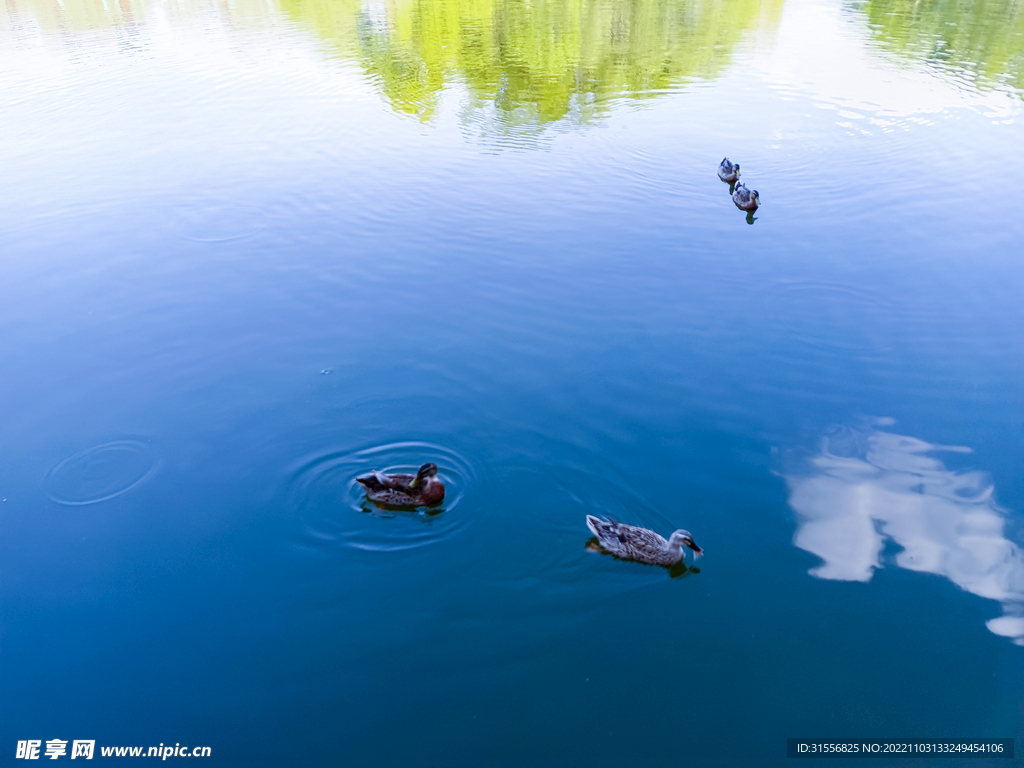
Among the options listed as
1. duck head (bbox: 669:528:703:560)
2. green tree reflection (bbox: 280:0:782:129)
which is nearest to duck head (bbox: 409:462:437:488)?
duck head (bbox: 669:528:703:560)

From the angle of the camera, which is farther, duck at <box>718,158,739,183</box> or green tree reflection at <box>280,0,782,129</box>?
green tree reflection at <box>280,0,782,129</box>

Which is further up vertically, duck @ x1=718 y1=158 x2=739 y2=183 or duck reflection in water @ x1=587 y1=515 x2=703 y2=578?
duck @ x1=718 y1=158 x2=739 y2=183

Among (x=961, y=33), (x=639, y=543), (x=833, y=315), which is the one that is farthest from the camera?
(x=961, y=33)

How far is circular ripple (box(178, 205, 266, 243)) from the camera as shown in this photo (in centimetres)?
1413

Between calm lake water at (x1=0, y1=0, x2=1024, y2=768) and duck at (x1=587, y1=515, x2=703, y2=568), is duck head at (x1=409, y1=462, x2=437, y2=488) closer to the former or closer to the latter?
calm lake water at (x1=0, y1=0, x2=1024, y2=768)

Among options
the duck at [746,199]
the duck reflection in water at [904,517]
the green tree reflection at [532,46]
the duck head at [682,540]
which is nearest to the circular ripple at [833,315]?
the duck reflection in water at [904,517]

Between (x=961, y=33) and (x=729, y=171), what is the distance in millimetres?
22202

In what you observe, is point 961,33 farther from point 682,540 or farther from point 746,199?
point 682,540

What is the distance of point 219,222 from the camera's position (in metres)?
14.6

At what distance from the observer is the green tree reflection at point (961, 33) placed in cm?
2434

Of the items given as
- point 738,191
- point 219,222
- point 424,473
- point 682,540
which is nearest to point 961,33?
point 738,191

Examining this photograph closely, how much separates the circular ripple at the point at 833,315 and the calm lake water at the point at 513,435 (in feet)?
0.31

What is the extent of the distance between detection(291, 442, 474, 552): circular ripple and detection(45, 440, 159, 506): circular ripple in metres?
1.93

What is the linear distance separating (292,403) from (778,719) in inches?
264
